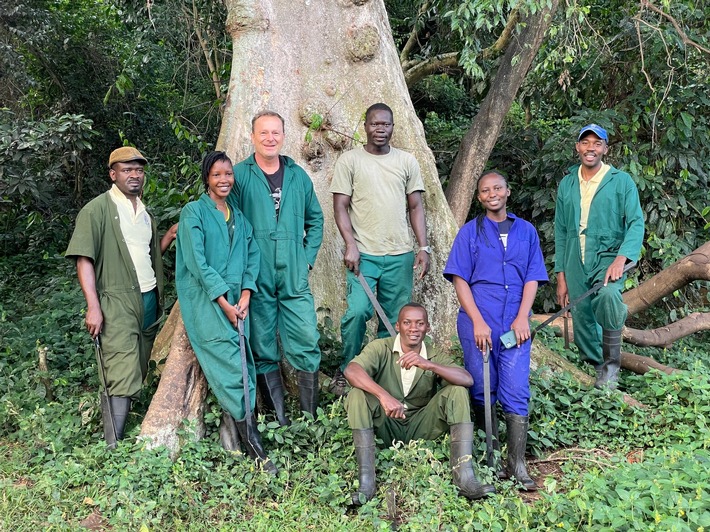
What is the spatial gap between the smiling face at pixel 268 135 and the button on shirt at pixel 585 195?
2088 millimetres

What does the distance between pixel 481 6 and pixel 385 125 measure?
1013mm

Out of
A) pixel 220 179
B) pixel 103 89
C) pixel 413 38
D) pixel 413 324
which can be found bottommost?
pixel 413 324

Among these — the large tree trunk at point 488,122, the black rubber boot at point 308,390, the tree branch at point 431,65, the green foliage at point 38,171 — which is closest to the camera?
the black rubber boot at point 308,390

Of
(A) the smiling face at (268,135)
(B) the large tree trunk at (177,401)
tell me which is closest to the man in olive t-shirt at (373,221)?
(A) the smiling face at (268,135)

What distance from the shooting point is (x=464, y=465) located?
399 centimetres

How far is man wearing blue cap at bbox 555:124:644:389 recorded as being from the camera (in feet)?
16.2

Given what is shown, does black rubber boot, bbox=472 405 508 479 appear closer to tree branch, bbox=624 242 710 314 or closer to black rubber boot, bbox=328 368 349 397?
black rubber boot, bbox=328 368 349 397

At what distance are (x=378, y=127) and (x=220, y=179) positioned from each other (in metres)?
1.09

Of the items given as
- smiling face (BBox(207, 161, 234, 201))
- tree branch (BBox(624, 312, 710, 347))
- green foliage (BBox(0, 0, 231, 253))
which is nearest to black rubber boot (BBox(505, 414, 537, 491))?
smiling face (BBox(207, 161, 234, 201))

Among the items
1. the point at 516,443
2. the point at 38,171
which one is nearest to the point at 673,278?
the point at 516,443

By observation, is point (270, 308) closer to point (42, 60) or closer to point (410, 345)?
point (410, 345)

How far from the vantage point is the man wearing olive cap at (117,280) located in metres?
4.34

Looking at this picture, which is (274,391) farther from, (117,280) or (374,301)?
(117,280)

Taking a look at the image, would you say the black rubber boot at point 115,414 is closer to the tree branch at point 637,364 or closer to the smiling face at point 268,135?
the smiling face at point 268,135
